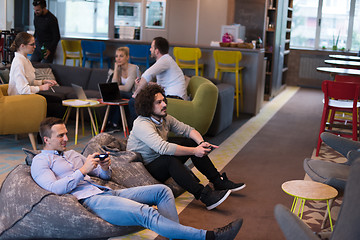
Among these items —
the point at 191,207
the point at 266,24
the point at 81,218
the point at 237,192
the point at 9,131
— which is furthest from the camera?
the point at 266,24

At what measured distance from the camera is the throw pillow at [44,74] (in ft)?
23.2

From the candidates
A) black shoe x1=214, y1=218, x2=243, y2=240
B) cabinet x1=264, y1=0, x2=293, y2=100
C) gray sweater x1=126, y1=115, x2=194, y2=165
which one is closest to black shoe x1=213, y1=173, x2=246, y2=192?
gray sweater x1=126, y1=115, x2=194, y2=165

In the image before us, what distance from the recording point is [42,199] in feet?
9.89

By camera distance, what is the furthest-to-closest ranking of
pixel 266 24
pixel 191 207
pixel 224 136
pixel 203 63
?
pixel 266 24
pixel 203 63
pixel 224 136
pixel 191 207

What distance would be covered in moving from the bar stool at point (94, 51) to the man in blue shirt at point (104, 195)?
18.3 feet

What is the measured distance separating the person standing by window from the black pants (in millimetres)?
4563

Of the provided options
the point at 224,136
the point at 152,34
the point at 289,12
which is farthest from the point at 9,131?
the point at 289,12

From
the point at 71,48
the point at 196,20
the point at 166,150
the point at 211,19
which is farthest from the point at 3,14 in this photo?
the point at 166,150

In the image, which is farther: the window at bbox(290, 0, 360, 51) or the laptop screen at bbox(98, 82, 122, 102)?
the window at bbox(290, 0, 360, 51)

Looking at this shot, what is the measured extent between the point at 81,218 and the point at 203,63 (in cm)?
561

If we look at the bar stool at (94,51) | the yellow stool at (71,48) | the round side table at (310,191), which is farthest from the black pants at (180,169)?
the yellow stool at (71,48)

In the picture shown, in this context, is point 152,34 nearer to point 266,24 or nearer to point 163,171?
point 266,24

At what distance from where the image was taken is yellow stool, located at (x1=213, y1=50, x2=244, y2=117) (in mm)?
7734

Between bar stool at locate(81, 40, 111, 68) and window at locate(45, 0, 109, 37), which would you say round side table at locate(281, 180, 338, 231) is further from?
window at locate(45, 0, 109, 37)
